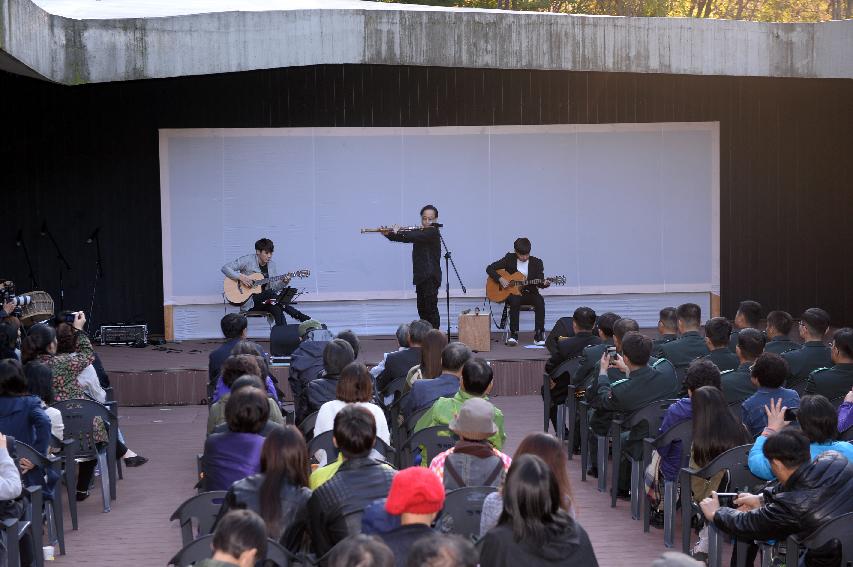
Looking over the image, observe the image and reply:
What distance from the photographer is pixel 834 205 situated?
617 inches

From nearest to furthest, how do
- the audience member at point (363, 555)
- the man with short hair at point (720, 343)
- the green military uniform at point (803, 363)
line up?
1. the audience member at point (363, 555)
2. the green military uniform at point (803, 363)
3. the man with short hair at point (720, 343)

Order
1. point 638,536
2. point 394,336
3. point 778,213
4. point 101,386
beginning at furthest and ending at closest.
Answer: point 778,213
point 394,336
point 101,386
point 638,536

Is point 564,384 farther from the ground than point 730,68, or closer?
closer

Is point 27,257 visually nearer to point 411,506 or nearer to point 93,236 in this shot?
point 93,236

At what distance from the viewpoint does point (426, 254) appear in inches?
515

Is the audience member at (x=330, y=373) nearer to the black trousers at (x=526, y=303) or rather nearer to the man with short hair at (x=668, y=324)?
the man with short hair at (x=668, y=324)

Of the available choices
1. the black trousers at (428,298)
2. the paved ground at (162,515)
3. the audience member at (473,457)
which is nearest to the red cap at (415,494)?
the audience member at (473,457)

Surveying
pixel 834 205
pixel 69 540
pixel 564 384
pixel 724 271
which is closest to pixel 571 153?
pixel 724 271

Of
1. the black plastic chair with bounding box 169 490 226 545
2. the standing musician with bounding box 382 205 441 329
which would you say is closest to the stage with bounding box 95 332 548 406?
the standing musician with bounding box 382 205 441 329

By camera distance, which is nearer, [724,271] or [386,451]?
[386,451]

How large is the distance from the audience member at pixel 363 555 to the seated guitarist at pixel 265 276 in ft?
33.0

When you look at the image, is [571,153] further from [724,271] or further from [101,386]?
[101,386]

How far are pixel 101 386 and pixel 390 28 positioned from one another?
5023 mm

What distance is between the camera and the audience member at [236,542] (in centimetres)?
355
